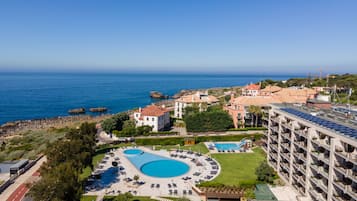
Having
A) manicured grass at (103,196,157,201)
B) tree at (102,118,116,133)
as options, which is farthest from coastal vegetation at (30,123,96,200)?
tree at (102,118,116,133)

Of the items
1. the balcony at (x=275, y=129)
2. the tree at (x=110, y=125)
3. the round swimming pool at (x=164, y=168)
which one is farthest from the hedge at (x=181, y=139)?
the balcony at (x=275, y=129)

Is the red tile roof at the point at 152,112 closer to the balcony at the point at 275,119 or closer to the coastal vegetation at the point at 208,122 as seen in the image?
the coastal vegetation at the point at 208,122

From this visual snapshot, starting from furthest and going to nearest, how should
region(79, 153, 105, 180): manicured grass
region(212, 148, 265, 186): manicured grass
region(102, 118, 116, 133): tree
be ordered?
region(102, 118, 116, 133): tree → region(79, 153, 105, 180): manicured grass → region(212, 148, 265, 186): manicured grass

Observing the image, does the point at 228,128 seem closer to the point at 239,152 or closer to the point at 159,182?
the point at 239,152

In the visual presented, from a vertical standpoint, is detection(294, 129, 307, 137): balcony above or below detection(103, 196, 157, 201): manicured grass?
above

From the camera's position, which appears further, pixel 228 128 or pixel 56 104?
pixel 56 104

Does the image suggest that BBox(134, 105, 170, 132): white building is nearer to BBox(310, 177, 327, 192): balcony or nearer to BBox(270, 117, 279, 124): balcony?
BBox(270, 117, 279, 124): balcony

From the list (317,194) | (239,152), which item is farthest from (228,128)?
(317,194)
